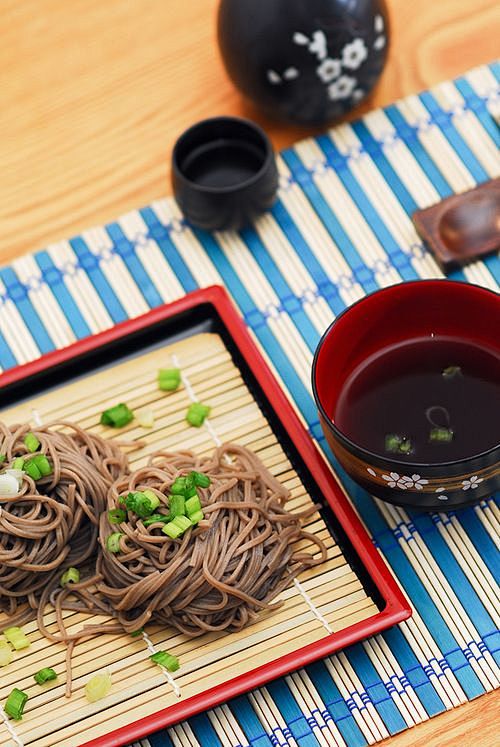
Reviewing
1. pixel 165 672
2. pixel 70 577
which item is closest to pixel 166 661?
pixel 165 672

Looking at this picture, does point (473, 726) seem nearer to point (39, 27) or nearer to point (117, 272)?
point (117, 272)

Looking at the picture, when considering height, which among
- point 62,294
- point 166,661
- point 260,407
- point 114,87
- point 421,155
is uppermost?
point 114,87

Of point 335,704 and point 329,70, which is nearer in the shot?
point 335,704

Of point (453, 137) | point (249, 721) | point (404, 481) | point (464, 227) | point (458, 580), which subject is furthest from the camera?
point (453, 137)

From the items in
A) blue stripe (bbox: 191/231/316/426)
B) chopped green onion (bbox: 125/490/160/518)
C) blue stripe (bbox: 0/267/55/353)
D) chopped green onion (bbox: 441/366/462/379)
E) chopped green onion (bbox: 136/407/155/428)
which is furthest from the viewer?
blue stripe (bbox: 0/267/55/353)

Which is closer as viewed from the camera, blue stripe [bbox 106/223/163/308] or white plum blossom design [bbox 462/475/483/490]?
white plum blossom design [bbox 462/475/483/490]

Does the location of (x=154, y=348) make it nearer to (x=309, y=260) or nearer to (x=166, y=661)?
(x=309, y=260)

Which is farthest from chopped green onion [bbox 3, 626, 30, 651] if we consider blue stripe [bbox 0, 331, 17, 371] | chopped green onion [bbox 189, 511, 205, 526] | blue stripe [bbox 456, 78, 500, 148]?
blue stripe [bbox 456, 78, 500, 148]

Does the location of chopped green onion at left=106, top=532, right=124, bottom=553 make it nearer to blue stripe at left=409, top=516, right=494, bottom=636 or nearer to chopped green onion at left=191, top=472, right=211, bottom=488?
chopped green onion at left=191, top=472, right=211, bottom=488
